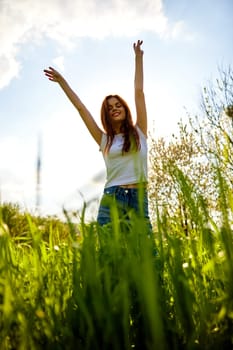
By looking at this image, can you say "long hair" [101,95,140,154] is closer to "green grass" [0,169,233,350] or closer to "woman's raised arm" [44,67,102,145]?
"woman's raised arm" [44,67,102,145]

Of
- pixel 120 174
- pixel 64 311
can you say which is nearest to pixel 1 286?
pixel 64 311

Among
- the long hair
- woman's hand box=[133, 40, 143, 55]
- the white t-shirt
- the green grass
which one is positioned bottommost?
the green grass

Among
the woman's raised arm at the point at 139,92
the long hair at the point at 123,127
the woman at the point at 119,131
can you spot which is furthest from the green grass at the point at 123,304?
the woman's raised arm at the point at 139,92

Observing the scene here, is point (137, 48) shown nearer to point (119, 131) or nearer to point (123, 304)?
point (119, 131)

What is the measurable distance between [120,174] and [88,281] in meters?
2.62

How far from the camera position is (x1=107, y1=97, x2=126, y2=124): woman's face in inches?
151

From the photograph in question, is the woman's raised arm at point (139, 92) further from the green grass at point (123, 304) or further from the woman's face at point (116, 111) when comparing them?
the green grass at point (123, 304)

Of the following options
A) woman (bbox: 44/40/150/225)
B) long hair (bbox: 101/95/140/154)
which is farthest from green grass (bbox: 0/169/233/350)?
long hair (bbox: 101/95/140/154)

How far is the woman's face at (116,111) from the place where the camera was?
151 inches

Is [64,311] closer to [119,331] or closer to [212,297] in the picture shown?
[119,331]

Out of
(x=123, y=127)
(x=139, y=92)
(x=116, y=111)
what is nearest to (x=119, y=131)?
(x=123, y=127)

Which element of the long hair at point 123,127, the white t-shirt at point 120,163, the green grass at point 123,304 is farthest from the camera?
the long hair at point 123,127

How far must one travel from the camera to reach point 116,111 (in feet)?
12.7

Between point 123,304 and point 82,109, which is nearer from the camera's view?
point 123,304
